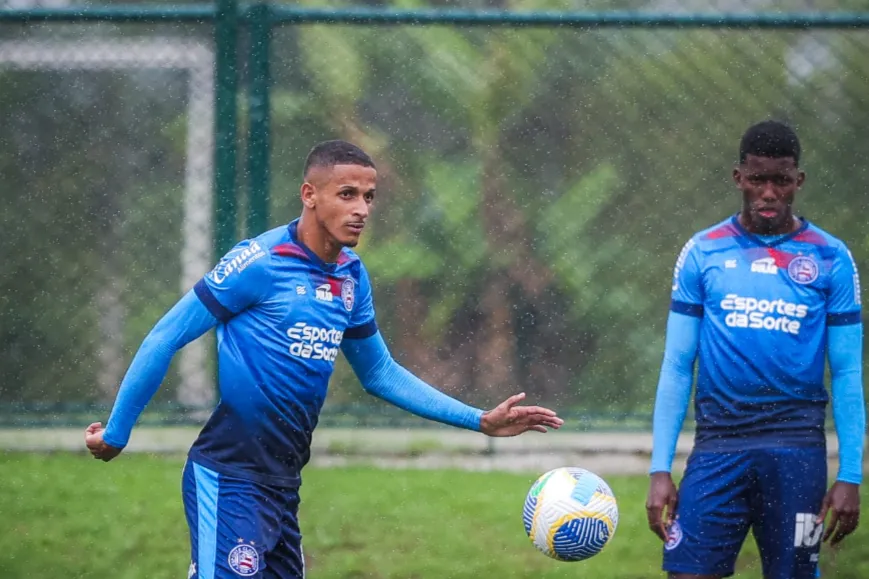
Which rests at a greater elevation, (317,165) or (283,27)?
(283,27)

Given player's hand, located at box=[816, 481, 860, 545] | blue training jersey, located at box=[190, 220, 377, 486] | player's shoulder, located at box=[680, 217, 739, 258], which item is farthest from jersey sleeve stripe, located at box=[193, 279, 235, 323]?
player's hand, located at box=[816, 481, 860, 545]

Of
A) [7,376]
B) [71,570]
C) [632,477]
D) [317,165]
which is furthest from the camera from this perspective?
[632,477]

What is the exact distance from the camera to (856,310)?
459cm

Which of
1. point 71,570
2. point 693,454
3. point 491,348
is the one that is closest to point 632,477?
point 491,348

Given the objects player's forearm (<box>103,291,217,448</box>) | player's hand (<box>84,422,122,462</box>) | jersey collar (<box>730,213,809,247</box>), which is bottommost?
player's hand (<box>84,422,122,462</box>)

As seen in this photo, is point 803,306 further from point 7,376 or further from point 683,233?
point 7,376

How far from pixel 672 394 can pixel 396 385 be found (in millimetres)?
1019

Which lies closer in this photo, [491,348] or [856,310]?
[856,310]

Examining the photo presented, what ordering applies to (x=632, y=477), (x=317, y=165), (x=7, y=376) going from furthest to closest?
(x=632, y=477), (x=7, y=376), (x=317, y=165)

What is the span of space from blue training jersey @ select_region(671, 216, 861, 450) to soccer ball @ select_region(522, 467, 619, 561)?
1.58 ft

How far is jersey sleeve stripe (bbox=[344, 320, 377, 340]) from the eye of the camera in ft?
14.9

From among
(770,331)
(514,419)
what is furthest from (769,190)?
(514,419)

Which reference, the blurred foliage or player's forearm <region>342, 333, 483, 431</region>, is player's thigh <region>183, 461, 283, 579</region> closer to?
player's forearm <region>342, 333, 483, 431</region>

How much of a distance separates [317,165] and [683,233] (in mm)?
2743
